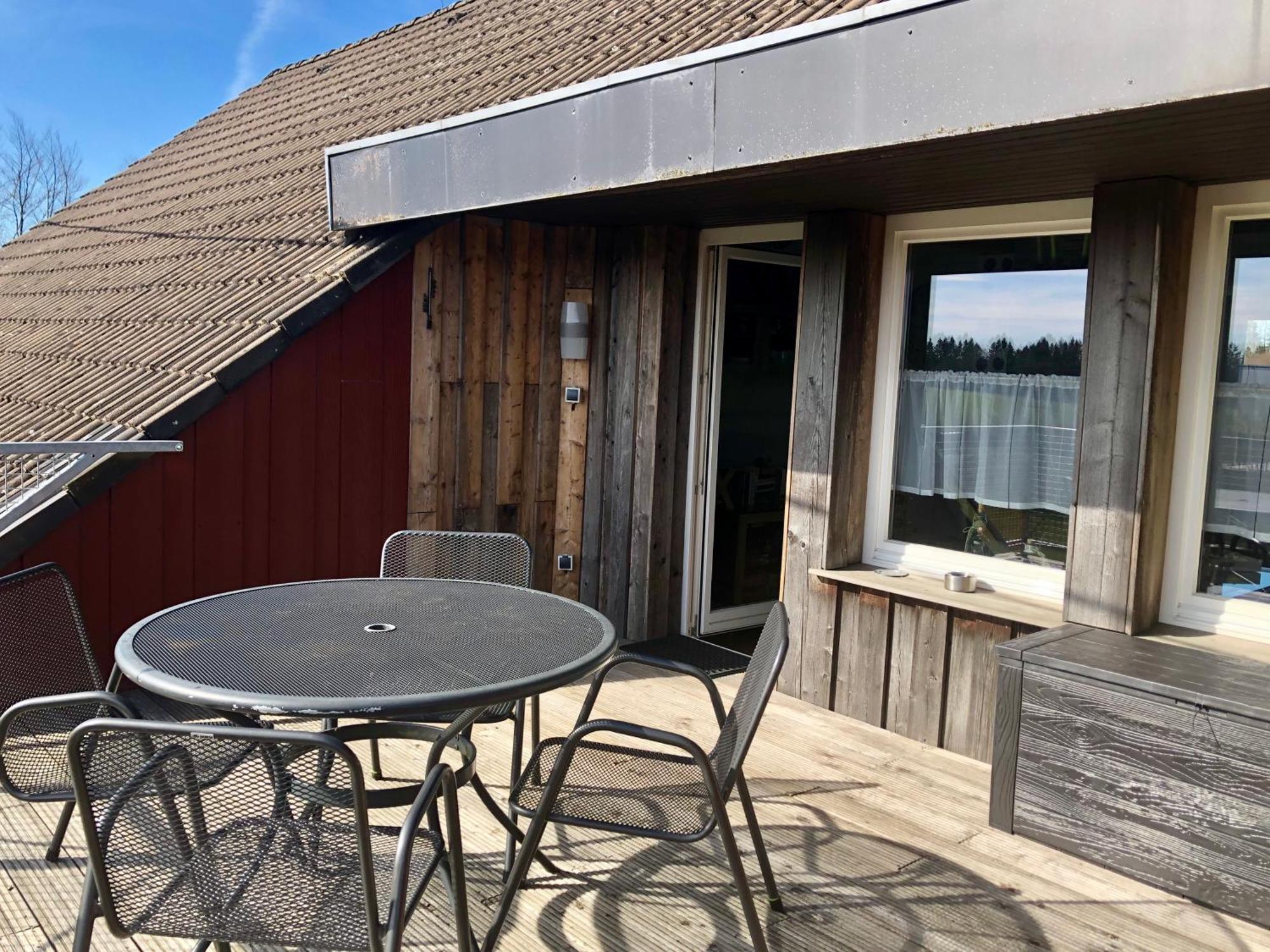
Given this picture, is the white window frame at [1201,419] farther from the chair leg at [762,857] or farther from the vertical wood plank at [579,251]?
the vertical wood plank at [579,251]

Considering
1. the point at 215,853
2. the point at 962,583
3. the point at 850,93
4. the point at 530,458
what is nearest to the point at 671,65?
the point at 850,93

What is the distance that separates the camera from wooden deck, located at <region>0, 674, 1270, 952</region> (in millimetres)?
2613

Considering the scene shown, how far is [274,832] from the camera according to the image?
1.84m

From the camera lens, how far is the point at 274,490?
4.61 meters

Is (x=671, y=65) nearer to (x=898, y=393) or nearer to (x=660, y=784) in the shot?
(x=898, y=393)

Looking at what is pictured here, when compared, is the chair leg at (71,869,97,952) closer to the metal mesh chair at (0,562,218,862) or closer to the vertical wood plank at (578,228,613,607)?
the metal mesh chair at (0,562,218,862)

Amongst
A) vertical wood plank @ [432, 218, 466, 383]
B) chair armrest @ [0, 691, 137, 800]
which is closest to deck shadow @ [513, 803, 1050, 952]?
chair armrest @ [0, 691, 137, 800]

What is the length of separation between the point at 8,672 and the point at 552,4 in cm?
575

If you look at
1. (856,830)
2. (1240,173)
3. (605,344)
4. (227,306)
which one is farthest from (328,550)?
(1240,173)

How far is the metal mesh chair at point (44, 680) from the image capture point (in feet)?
7.84

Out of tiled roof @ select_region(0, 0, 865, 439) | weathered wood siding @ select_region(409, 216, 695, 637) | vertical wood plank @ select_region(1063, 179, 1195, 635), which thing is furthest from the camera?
weathered wood siding @ select_region(409, 216, 695, 637)

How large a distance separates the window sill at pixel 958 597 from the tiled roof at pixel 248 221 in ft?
7.10

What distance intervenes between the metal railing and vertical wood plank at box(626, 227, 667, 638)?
2.22 metres

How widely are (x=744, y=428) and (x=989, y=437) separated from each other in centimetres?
182
